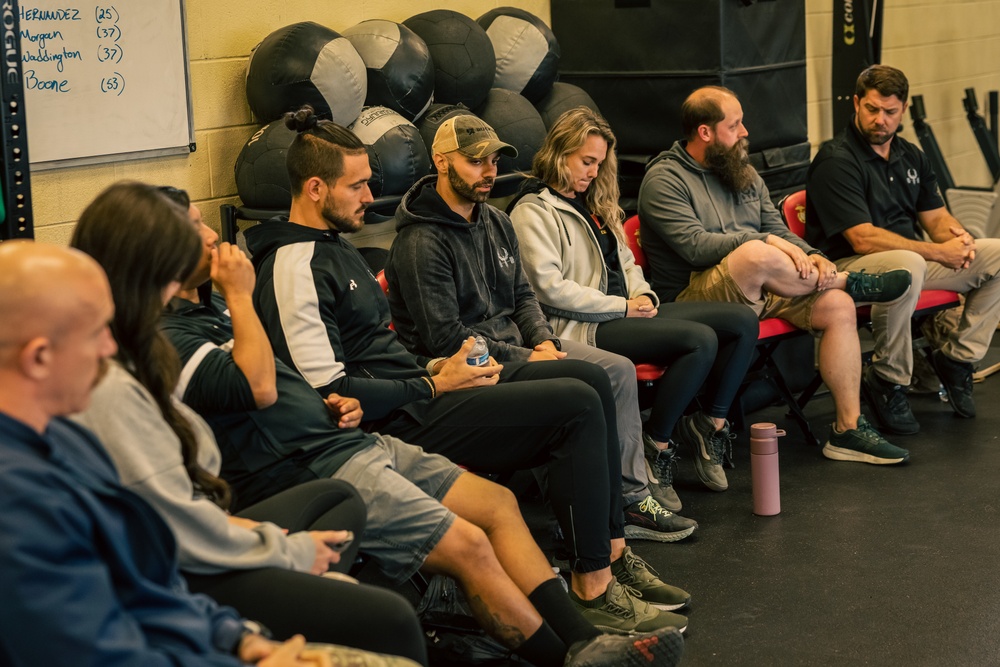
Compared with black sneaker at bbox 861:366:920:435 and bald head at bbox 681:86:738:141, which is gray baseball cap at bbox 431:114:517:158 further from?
black sneaker at bbox 861:366:920:435

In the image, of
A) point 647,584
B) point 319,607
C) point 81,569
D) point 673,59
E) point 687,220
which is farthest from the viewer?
point 673,59

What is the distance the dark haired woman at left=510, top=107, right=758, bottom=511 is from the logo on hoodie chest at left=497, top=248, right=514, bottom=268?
0.71 ft

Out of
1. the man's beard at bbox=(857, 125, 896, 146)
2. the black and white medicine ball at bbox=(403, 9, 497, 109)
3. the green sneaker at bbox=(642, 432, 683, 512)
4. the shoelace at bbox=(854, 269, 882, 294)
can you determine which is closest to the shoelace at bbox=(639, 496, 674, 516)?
the green sneaker at bbox=(642, 432, 683, 512)

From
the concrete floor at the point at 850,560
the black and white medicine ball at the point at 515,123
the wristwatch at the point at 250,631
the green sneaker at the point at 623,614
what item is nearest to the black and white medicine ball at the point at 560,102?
the black and white medicine ball at the point at 515,123

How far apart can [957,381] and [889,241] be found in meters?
0.60

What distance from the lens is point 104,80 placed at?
10.8ft

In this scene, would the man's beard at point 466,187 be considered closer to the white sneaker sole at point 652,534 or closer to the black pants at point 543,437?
the black pants at point 543,437

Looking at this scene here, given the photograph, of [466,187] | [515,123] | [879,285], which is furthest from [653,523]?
[515,123]

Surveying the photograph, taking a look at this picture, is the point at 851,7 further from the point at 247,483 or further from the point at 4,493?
the point at 4,493

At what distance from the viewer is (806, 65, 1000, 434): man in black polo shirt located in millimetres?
4316

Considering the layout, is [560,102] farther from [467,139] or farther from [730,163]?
[467,139]

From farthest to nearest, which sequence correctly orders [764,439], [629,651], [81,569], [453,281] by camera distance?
[764,439], [453,281], [629,651], [81,569]

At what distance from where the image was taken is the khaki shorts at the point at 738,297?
3.99 meters

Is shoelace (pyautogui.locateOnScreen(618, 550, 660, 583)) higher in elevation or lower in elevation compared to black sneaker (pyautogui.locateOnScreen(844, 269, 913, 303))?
lower
